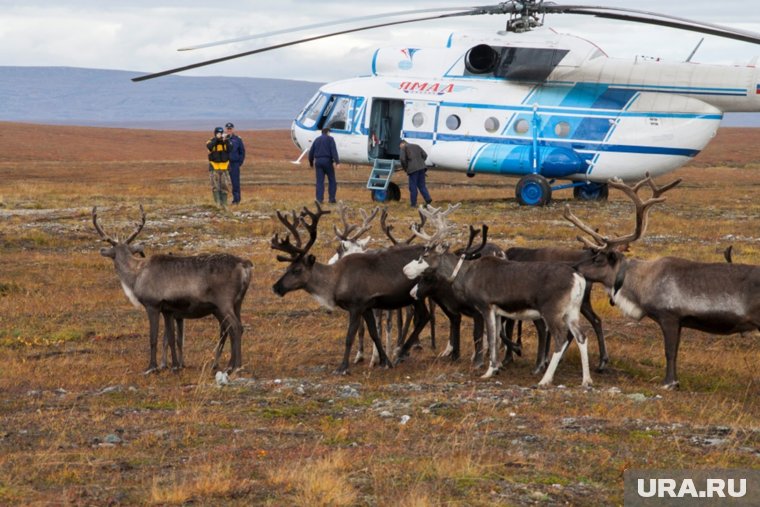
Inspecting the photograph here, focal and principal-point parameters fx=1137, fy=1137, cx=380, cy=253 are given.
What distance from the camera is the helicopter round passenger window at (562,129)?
92.0 feet

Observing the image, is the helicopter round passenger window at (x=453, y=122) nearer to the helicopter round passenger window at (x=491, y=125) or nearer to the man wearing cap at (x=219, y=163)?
the helicopter round passenger window at (x=491, y=125)

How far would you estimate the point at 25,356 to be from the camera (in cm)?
1414

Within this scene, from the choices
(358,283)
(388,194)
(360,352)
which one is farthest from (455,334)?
(388,194)

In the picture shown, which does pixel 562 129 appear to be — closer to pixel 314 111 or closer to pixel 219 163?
pixel 314 111

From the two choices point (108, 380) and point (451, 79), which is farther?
point (451, 79)

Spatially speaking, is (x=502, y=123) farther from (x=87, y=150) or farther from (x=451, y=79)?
(x=87, y=150)

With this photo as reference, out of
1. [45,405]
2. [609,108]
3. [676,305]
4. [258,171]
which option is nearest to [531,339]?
[676,305]

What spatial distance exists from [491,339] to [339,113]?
18443 mm

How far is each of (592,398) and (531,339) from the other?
13.0 ft

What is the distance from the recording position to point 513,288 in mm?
12195

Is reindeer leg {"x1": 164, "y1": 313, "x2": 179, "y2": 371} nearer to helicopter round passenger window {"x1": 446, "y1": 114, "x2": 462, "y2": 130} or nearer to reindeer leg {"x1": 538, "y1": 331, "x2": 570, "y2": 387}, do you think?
reindeer leg {"x1": 538, "y1": 331, "x2": 570, "y2": 387}

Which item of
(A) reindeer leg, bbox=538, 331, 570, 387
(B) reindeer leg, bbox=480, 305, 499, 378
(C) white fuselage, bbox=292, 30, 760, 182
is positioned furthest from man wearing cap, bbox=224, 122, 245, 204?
(A) reindeer leg, bbox=538, 331, 570, 387

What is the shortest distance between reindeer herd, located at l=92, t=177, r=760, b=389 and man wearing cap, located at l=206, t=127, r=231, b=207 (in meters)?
14.6

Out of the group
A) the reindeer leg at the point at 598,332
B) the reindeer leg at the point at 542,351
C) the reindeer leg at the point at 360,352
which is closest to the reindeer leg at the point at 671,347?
the reindeer leg at the point at 598,332
